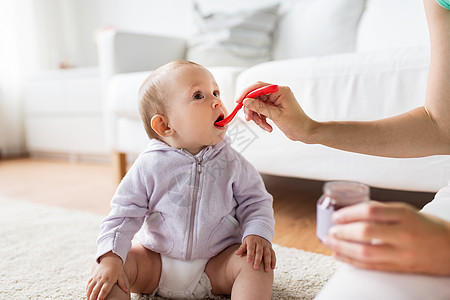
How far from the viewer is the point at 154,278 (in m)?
0.75

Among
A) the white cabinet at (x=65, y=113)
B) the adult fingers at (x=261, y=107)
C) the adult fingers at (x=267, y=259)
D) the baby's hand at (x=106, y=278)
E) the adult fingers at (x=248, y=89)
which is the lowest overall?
the white cabinet at (x=65, y=113)

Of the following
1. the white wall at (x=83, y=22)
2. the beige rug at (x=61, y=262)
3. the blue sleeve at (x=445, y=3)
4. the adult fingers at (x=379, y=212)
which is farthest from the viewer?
the white wall at (x=83, y=22)

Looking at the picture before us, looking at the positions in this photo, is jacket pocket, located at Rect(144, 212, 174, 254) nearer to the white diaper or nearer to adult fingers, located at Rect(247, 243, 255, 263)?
the white diaper

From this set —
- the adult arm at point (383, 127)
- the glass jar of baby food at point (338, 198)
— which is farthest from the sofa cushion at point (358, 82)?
the glass jar of baby food at point (338, 198)

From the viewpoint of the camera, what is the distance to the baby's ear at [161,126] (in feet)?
2.48

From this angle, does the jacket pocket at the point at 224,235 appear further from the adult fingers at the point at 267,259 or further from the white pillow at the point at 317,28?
the white pillow at the point at 317,28

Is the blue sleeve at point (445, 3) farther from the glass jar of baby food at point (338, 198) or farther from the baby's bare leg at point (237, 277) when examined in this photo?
the baby's bare leg at point (237, 277)

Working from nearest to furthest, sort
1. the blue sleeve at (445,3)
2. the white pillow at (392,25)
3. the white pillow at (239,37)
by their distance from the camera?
the blue sleeve at (445,3), the white pillow at (392,25), the white pillow at (239,37)

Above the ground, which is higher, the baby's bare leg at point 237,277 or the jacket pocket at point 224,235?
the jacket pocket at point 224,235

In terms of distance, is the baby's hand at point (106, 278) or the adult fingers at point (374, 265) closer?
the adult fingers at point (374, 265)

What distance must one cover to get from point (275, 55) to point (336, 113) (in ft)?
3.03

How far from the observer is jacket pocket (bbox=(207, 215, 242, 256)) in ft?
2.43

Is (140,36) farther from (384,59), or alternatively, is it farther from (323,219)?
(323,219)

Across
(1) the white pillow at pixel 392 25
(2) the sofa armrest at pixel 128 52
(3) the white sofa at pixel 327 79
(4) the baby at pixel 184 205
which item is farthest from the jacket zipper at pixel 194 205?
(2) the sofa armrest at pixel 128 52
